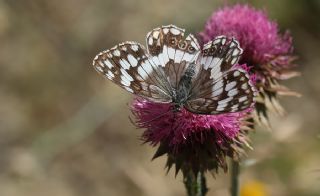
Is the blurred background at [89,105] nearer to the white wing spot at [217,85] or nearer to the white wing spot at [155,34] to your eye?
the white wing spot at [155,34]

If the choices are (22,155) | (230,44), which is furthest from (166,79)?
(22,155)

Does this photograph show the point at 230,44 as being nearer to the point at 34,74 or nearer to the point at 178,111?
the point at 178,111

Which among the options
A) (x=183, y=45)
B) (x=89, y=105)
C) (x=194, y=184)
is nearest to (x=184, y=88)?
(x=183, y=45)

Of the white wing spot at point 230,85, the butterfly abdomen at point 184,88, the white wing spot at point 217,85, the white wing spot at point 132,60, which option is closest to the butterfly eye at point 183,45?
the butterfly abdomen at point 184,88

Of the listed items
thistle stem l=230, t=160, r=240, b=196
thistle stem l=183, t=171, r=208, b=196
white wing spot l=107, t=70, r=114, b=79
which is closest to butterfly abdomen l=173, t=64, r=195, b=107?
white wing spot l=107, t=70, r=114, b=79

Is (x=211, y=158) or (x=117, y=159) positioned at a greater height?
(x=117, y=159)

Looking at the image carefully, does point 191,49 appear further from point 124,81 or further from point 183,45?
point 124,81
